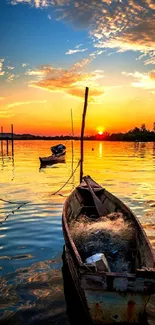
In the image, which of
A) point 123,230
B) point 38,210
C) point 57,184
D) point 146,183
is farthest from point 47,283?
point 146,183

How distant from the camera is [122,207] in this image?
9922 mm

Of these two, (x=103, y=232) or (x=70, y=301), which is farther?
(x=103, y=232)

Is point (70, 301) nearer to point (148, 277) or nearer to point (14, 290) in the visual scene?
point (14, 290)

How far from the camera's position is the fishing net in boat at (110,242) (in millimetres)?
6504

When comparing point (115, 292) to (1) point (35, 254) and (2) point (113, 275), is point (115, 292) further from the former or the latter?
(1) point (35, 254)

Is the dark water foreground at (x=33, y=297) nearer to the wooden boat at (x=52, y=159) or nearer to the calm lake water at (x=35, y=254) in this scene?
the calm lake water at (x=35, y=254)

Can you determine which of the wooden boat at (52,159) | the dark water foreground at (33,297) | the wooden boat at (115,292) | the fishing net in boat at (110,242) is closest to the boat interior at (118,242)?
the fishing net in boat at (110,242)

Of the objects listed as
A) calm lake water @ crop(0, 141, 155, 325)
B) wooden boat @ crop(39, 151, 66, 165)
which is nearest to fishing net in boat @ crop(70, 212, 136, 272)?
calm lake water @ crop(0, 141, 155, 325)

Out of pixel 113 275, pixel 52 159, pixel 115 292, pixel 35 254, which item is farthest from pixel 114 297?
pixel 52 159

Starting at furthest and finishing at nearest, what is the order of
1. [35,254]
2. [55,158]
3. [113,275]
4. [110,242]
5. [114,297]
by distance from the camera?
[55,158] < [35,254] < [110,242] < [114,297] < [113,275]

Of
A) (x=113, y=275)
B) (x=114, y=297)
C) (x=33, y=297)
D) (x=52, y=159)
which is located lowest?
(x=33, y=297)

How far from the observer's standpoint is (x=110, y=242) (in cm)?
725

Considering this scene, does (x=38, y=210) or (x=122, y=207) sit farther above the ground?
(x=122, y=207)

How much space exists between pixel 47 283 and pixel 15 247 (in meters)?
2.57
